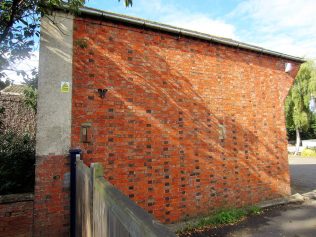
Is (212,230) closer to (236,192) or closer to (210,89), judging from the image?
(236,192)

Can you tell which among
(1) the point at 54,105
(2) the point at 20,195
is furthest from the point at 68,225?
(1) the point at 54,105

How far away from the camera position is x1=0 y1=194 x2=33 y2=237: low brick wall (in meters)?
3.82

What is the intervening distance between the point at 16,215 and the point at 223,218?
4.32 meters

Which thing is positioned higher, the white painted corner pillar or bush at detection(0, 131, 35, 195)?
the white painted corner pillar

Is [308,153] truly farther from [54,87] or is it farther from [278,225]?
[54,87]

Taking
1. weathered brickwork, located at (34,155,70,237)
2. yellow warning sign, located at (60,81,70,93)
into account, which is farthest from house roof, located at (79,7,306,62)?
weathered brickwork, located at (34,155,70,237)

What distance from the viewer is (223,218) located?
5699 mm

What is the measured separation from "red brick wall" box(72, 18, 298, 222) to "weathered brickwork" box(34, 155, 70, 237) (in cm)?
55

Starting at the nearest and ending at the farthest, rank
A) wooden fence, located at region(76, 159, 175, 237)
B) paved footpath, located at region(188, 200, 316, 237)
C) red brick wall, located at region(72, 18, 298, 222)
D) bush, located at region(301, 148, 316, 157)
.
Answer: wooden fence, located at region(76, 159, 175, 237) < red brick wall, located at region(72, 18, 298, 222) < paved footpath, located at region(188, 200, 316, 237) < bush, located at region(301, 148, 316, 157)

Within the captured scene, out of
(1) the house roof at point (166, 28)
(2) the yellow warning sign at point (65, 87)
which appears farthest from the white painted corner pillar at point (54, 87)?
(1) the house roof at point (166, 28)

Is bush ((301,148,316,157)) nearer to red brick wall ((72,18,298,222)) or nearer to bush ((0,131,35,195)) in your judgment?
red brick wall ((72,18,298,222))

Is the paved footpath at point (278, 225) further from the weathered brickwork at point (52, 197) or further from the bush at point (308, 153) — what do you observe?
the bush at point (308, 153)

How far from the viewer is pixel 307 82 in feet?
82.7

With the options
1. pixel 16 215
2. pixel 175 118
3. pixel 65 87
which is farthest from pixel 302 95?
pixel 16 215
